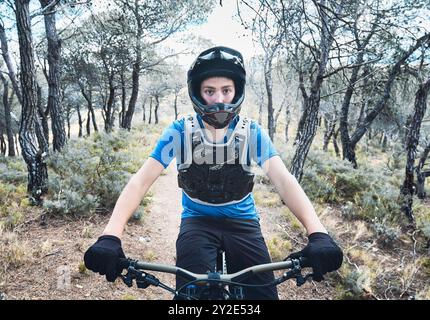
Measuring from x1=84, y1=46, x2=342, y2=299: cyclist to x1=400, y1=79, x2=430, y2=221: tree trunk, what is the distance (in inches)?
275

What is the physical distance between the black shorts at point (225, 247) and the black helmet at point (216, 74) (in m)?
0.88

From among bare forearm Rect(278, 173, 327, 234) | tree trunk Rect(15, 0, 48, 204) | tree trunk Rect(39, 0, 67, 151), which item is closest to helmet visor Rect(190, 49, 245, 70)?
bare forearm Rect(278, 173, 327, 234)

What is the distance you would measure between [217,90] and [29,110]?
5234 mm

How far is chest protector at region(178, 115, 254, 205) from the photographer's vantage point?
8.68ft

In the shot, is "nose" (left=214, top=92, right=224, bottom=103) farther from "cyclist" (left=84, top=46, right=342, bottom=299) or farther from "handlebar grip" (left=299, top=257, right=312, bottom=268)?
"handlebar grip" (left=299, top=257, right=312, bottom=268)

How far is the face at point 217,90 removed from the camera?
2.71 metres

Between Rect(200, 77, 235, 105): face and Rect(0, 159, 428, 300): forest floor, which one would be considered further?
Rect(0, 159, 428, 300): forest floor

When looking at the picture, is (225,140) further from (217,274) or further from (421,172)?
(421,172)

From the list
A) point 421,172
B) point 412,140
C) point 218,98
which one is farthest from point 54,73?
point 421,172

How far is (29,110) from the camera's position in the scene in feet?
20.6

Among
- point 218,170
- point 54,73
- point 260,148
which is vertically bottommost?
point 218,170

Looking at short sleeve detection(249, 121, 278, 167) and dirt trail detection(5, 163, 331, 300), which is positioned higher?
short sleeve detection(249, 121, 278, 167)

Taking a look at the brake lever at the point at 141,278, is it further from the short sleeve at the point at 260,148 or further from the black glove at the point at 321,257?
the short sleeve at the point at 260,148

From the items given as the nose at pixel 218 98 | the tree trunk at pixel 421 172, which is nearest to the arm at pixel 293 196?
the nose at pixel 218 98
